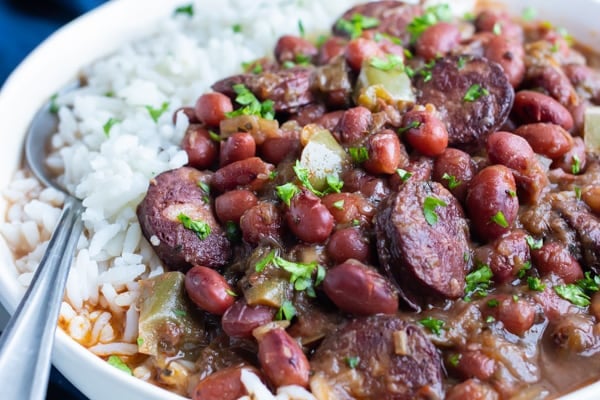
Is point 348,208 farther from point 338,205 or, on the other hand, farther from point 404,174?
point 404,174

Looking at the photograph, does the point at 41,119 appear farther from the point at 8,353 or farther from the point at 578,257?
the point at 578,257

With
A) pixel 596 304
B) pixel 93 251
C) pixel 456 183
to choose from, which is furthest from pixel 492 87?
pixel 93 251

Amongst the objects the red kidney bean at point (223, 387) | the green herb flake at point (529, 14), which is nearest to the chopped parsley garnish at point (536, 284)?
the red kidney bean at point (223, 387)

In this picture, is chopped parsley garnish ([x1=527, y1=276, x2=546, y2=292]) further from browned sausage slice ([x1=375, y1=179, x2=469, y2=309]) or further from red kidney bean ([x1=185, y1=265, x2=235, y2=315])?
red kidney bean ([x1=185, y1=265, x2=235, y2=315])

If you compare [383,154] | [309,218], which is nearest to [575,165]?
[383,154]

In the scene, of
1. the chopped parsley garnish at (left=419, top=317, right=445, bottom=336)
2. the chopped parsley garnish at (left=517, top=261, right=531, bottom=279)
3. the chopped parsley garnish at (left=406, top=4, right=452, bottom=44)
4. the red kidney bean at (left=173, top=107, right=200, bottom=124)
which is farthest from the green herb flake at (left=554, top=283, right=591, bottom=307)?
the red kidney bean at (left=173, top=107, right=200, bottom=124)

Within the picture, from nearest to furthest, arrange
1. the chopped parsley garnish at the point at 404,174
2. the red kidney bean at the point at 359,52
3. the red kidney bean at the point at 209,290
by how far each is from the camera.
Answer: the red kidney bean at the point at 209,290, the chopped parsley garnish at the point at 404,174, the red kidney bean at the point at 359,52

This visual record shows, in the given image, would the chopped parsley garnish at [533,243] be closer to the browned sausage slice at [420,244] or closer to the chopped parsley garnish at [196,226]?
the browned sausage slice at [420,244]
